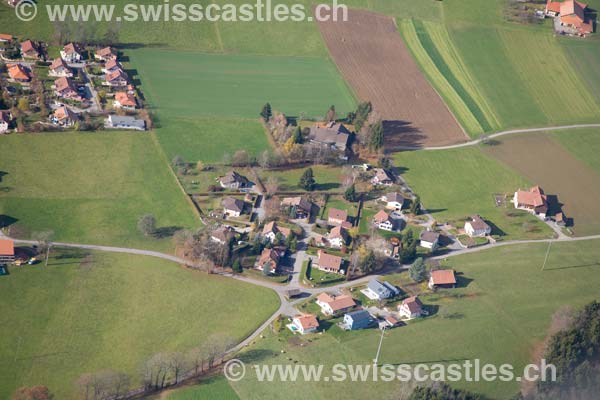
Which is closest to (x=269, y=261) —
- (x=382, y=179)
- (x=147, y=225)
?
(x=147, y=225)

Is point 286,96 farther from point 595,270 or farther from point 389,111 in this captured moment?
point 595,270

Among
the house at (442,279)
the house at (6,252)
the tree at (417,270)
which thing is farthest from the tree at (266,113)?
the house at (6,252)

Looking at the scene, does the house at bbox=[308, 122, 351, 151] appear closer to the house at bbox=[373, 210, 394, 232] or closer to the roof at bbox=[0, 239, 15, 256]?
the house at bbox=[373, 210, 394, 232]

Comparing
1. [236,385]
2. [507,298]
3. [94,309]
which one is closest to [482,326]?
[507,298]

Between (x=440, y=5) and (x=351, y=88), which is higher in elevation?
(x=440, y=5)

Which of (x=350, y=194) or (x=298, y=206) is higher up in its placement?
(x=350, y=194)

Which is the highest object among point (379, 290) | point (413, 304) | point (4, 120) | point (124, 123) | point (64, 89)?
point (64, 89)

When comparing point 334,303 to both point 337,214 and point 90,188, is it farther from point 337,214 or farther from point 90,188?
point 90,188

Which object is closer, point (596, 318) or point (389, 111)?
point (596, 318)

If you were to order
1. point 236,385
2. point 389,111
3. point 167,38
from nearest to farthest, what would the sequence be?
point 236,385, point 389,111, point 167,38
